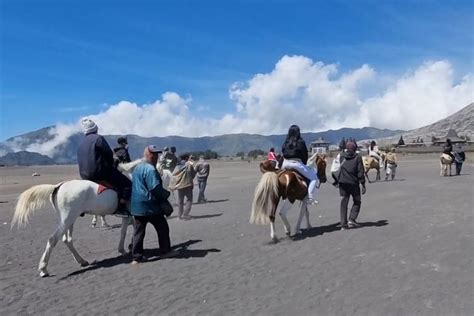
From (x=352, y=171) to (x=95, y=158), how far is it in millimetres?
5803

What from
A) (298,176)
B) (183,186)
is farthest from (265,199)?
(183,186)

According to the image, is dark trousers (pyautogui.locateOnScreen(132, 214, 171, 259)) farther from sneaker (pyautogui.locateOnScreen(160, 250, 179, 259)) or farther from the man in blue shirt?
sneaker (pyautogui.locateOnScreen(160, 250, 179, 259))

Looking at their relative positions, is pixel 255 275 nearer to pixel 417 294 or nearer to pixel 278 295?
pixel 278 295

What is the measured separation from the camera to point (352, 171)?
11164mm

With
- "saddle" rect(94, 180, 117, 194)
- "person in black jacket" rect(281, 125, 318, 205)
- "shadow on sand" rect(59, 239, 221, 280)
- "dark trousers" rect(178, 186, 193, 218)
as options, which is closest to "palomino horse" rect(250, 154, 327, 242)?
"person in black jacket" rect(281, 125, 318, 205)

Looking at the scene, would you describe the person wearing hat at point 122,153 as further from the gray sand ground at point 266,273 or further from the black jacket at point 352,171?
the black jacket at point 352,171

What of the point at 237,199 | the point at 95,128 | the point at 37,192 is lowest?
the point at 237,199

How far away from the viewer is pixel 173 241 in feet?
36.6

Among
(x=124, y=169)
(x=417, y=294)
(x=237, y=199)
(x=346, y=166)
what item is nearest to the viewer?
(x=417, y=294)

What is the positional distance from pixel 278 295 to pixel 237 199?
13957 mm

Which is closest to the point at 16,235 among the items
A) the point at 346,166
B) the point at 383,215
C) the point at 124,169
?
the point at 124,169

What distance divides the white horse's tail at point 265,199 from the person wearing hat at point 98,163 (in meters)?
2.70

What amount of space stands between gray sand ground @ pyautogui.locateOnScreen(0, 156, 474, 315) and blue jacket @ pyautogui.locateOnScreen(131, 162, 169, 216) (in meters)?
1.01

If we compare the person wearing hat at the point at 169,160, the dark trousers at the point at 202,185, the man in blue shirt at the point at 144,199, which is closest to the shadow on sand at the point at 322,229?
the man in blue shirt at the point at 144,199
